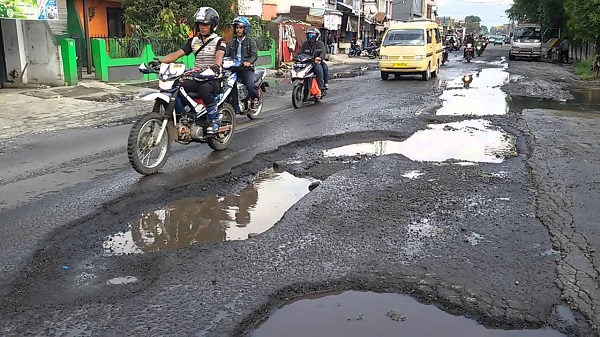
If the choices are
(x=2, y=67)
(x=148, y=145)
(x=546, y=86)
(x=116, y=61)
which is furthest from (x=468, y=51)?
(x=148, y=145)

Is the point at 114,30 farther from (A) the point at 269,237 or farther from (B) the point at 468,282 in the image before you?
(B) the point at 468,282

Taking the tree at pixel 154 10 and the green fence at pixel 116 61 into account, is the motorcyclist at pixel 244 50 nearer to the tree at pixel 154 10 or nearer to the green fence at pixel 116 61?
the green fence at pixel 116 61

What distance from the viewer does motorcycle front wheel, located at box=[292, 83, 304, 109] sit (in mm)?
11859

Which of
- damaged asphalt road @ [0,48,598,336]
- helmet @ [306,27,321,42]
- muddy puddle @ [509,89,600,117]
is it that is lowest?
Result: damaged asphalt road @ [0,48,598,336]

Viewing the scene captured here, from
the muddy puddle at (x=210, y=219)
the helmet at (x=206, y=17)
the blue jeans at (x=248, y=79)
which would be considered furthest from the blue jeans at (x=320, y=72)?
the muddy puddle at (x=210, y=219)

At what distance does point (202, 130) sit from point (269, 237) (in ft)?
10.2

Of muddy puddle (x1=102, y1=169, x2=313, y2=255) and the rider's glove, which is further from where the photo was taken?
the rider's glove

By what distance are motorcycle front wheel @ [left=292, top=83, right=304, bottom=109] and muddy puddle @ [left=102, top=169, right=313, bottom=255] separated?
5958mm

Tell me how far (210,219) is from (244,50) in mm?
5242

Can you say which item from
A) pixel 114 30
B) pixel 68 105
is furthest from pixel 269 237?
pixel 114 30

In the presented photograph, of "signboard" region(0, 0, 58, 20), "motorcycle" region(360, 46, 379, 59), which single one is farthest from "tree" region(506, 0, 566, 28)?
"signboard" region(0, 0, 58, 20)

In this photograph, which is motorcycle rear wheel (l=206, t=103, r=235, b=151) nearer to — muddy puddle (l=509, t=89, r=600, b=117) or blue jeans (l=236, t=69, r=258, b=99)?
blue jeans (l=236, t=69, r=258, b=99)

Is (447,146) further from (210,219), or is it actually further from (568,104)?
(568,104)

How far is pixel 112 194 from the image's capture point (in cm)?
556
